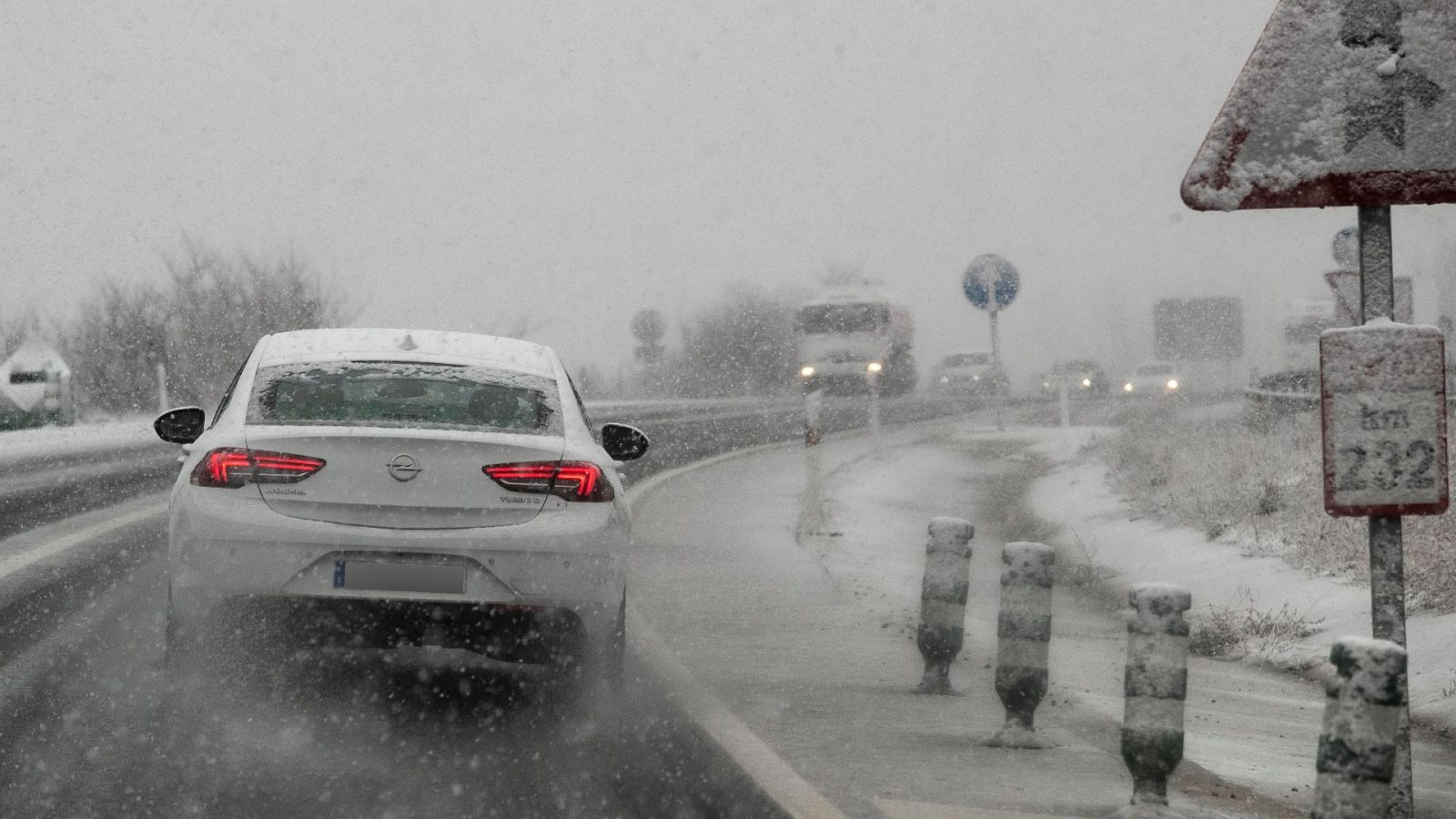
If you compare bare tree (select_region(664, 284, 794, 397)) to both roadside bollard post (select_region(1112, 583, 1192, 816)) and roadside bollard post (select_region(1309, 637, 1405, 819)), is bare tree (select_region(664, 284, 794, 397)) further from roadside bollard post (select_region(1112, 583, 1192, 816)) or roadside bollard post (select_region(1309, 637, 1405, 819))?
roadside bollard post (select_region(1309, 637, 1405, 819))

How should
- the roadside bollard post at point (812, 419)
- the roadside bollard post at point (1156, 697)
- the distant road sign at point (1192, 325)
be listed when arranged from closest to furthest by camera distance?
the roadside bollard post at point (1156, 697) → the roadside bollard post at point (812, 419) → the distant road sign at point (1192, 325)

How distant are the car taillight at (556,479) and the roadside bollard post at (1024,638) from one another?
1564 millimetres

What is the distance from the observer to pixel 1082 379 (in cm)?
5384

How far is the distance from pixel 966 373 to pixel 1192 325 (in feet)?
36.1

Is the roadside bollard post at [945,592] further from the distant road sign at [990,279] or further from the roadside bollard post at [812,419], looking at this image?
the distant road sign at [990,279]

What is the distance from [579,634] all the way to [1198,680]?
3.49 metres

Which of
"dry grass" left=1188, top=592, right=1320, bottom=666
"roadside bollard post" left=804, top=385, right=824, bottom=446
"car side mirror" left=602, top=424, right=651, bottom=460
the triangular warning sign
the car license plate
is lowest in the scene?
"dry grass" left=1188, top=592, right=1320, bottom=666

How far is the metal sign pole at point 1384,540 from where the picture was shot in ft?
16.0

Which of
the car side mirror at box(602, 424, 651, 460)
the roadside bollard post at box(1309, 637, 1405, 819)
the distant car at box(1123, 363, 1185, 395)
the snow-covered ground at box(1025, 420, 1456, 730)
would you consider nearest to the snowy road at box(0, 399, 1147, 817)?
the car side mirror at box(602, 424, 651, 460)

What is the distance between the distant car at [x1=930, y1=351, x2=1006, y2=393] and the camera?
5116 centimetres

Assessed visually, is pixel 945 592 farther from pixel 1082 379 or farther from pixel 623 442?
pixel 1082 379

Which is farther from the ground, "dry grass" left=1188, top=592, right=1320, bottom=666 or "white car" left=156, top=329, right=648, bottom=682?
"white car" left=156, top=329, right=648, bottom=682

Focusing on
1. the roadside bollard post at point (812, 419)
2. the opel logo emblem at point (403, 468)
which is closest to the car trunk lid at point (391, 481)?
the opel logo emblem at point (403, 468)

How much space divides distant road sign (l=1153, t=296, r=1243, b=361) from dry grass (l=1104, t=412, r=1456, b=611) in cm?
3581
